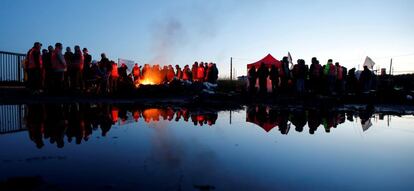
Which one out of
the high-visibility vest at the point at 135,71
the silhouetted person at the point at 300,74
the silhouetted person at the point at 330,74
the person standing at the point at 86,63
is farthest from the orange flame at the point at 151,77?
the silhouetted person at the point at 330,74

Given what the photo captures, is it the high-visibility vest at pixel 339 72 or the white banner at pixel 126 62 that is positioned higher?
the white banner at pixel 126 62

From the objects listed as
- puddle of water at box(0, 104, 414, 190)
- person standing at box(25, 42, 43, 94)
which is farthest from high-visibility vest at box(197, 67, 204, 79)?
puddle of water at box(0, 104, 414, 190)

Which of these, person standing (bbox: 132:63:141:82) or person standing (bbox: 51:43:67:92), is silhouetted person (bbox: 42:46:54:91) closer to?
person standing (bbox: 51:43:67:92)

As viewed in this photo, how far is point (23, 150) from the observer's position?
4195 mm

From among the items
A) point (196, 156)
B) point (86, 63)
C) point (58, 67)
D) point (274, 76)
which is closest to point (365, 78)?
point (274, 76)

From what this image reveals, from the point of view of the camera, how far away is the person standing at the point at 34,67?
14.0 m

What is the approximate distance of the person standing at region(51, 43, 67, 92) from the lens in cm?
1397

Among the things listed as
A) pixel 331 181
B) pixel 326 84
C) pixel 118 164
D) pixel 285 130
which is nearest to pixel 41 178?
pixel 118 164

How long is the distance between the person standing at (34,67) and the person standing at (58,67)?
1.76 ft

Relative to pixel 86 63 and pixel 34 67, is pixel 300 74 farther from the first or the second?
pixel 34 67

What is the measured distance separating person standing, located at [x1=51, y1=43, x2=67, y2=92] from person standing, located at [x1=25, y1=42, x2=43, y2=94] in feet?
1.76

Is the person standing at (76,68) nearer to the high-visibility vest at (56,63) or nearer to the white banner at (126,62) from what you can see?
the high-visibility vest at (56,63)

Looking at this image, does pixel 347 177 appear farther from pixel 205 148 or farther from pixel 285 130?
pixel 285 130

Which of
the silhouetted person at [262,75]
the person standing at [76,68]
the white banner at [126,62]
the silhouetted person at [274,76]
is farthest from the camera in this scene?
the white banner at [126,62]
